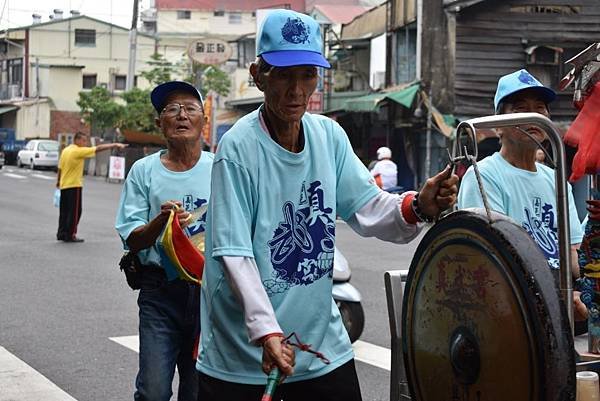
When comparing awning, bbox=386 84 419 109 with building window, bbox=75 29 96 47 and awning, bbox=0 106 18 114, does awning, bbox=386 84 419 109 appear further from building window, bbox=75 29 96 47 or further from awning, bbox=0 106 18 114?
building window, bbox=75 29 96 47

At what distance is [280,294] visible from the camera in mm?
3471

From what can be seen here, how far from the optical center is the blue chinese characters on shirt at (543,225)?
427 centimetres

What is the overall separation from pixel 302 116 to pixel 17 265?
11.3 m

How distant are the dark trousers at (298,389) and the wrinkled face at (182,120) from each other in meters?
1.77

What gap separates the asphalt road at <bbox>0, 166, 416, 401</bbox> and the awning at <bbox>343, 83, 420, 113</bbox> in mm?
7097

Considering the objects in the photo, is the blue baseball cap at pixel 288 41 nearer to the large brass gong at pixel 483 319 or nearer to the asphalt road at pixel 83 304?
the large brass gong at pixel 483 319

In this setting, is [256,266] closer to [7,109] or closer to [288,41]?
[288,41]

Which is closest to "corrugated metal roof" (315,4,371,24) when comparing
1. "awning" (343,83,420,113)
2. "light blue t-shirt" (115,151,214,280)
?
"awning" (343,83,420,113)

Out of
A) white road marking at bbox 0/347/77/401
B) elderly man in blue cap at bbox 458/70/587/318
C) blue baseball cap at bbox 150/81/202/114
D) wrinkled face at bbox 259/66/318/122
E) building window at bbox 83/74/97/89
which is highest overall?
building window at bbox 83/74/97/89

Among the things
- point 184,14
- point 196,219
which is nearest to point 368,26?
point 196,219

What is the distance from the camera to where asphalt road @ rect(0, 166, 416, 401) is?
774 cm

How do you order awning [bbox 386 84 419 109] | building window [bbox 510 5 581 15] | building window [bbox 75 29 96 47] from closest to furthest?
awning [bbox 386 84 419 109], building window [bbox 510 5 581 15], building window [bbox 75 29 96 47]

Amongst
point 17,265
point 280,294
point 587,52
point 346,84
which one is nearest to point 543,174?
point 587,52

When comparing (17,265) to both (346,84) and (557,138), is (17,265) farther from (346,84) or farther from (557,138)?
(346,84)
